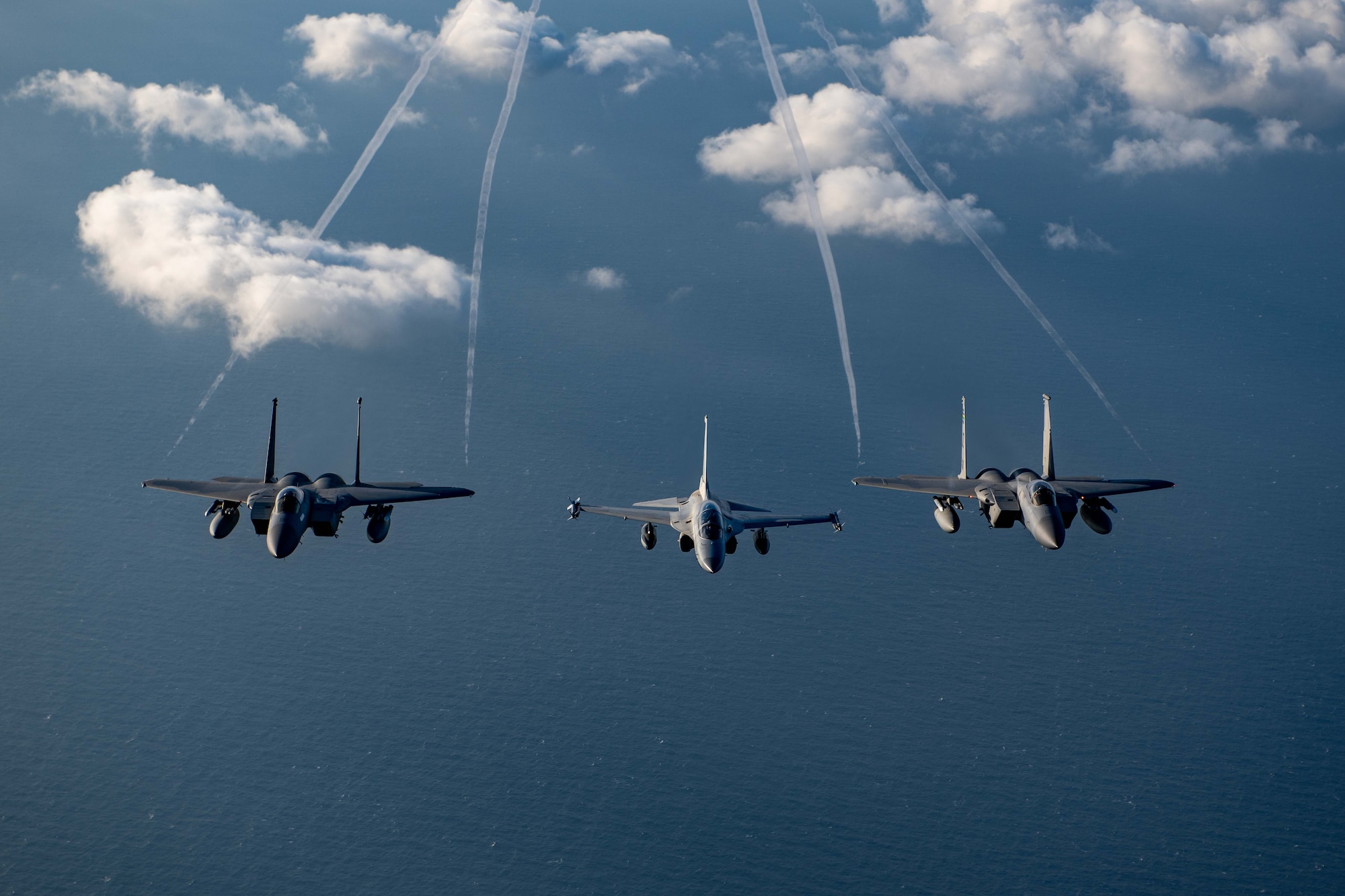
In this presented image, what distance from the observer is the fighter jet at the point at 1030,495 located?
122250 mm

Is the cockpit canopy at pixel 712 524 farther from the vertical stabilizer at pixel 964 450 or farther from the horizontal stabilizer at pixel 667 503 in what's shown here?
the vertical stabilizer at pixel 964 450

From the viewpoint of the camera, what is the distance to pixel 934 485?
133 m

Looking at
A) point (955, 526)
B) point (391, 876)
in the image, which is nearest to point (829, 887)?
point (391, 876)

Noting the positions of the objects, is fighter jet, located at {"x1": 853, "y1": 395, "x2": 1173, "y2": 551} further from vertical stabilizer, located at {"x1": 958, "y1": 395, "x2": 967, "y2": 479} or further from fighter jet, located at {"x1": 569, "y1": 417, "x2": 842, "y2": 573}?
fighter jet, located at {"x1": 569, "y1": 417, "x2": 842, "y2": 573}

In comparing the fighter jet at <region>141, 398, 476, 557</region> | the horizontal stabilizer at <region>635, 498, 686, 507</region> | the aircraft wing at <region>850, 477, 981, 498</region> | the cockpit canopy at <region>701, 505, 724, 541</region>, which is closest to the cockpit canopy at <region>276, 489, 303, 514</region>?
the fighter jet at <region>141, 398, 476, 557</region>

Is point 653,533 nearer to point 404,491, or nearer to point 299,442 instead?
point 404,491

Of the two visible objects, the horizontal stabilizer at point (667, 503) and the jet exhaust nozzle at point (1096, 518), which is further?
the horizontal stabilizer at point (667, 503)

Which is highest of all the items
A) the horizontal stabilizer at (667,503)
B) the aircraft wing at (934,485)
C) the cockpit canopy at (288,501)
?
the aircraft wing at (934,485)

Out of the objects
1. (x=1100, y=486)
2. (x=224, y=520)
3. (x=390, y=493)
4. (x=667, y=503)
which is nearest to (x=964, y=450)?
(x=1100, y=486)

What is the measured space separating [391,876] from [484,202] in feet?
362

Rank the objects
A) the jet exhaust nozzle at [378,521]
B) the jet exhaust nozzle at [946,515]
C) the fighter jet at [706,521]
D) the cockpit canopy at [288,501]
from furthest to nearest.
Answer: the jet exhaust nozzle at [946,515] < the jet exhaust nozzle at [378,521] < the fighter jet at [706,521] < the cockpit canopy at [288,501]

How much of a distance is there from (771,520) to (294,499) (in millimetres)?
47988

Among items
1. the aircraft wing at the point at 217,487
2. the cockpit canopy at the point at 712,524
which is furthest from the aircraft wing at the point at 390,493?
the cockpit canopy at the point at 712,524

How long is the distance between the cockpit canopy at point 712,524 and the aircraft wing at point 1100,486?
126 feet
